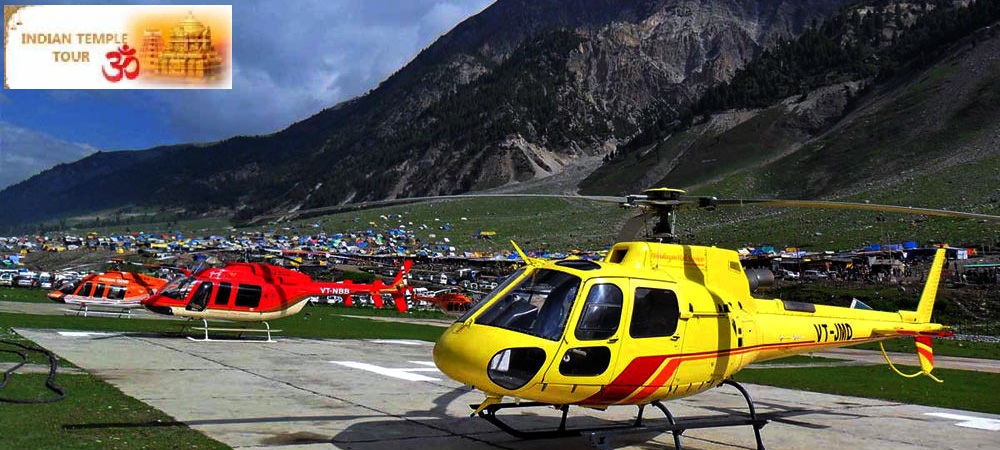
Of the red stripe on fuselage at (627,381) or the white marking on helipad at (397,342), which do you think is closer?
the red stripe on fuselage at (627,381)

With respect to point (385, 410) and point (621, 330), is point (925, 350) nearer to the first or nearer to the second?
point (621, 330)

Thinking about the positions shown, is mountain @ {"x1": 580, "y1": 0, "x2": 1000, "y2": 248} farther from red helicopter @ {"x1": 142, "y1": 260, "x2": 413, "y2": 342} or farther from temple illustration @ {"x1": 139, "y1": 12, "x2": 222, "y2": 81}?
temple illustration @ {"x1": 139, "y1": 12, "x2": 222, "y2": 81}

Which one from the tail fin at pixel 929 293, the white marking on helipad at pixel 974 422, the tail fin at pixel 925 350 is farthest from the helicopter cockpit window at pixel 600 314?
the tail fin at pixel 925 350

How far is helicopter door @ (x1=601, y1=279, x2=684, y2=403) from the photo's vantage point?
8828 millimetres

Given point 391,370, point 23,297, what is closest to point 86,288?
point 23,297

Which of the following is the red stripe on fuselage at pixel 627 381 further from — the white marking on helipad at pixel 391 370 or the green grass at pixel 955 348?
the green grass at pixel 955 348

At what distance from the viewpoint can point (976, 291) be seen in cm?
4959

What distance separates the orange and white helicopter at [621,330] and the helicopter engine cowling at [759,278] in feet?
0.62

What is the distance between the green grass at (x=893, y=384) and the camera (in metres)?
15.6

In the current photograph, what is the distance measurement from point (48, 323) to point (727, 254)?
23199 millimetres

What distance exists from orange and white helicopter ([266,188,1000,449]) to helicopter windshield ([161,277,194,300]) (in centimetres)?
1608

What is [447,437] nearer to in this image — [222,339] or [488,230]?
[222,339]

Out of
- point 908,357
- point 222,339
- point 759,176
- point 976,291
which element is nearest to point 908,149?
point 759,176

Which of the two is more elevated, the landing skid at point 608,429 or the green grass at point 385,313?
the landing skid at point 608,429
